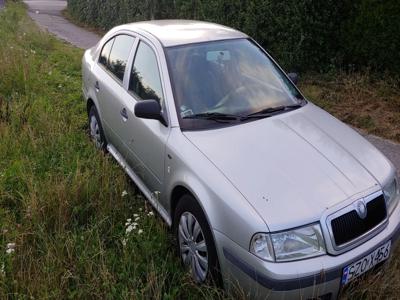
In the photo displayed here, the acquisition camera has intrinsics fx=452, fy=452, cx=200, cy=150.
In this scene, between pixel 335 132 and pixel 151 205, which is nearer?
pixel 335 132

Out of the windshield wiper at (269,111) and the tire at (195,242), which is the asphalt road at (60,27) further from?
the tire at (195,242)

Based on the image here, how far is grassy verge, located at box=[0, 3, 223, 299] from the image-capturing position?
2994mm

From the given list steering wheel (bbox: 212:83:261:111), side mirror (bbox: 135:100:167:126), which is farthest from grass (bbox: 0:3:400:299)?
steering wheel (bbox: 212:83:261:111)

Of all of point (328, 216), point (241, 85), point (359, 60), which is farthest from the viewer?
point (359, 60)

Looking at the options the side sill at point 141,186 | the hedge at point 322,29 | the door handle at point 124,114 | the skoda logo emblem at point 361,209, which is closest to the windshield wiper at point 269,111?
the side sill at point 141,186

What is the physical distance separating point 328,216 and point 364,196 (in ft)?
1.18

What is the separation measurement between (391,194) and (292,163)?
0.75 metres

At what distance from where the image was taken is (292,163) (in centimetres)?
304

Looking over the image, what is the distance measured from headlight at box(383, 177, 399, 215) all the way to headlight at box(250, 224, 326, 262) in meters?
0.71

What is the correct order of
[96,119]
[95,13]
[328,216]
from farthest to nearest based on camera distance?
[95,13] → [96,119] → [328,216]

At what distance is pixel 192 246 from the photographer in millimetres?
3152

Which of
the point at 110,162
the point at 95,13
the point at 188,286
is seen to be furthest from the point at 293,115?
the point at 95,13

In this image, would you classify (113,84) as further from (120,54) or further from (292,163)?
(292,163)

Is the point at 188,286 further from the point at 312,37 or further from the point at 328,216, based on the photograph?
the point at 312,37
